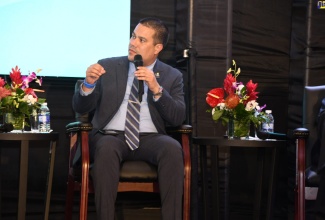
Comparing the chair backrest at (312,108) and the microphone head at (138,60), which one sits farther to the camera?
the chair backrest at (312,108)

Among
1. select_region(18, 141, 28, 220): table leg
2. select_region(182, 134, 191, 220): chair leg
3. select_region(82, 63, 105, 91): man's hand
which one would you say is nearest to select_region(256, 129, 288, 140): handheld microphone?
select_region(182, 134, 191, 220): chair leg

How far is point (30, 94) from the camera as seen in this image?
11.9ft

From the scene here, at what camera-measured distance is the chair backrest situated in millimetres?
3789

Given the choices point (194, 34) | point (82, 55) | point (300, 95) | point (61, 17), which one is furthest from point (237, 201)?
point (61, 17)

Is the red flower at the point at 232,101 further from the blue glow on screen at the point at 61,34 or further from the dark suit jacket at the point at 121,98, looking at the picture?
the blue glow on screen at the point at 61,34

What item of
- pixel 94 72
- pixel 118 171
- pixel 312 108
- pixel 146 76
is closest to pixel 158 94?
pixel 146 76

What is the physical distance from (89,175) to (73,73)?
1093mm

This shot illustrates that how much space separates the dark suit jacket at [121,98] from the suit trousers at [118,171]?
173 millimetres

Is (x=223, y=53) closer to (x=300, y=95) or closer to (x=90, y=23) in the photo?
(x=300, y=95)

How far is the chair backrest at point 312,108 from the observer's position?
3.79m

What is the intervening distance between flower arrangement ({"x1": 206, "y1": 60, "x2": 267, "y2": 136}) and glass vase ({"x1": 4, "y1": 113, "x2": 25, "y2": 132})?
1.13 metres

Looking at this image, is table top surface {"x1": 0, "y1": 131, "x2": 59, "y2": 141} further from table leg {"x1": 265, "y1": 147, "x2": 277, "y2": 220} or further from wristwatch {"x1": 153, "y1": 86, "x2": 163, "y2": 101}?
table leg {"x1": 265, "y1": 147, "x2": 277, "y2": 220}

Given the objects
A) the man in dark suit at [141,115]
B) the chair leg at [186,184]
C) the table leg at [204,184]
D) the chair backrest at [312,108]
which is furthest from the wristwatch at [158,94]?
the chair backrest at [312,108]

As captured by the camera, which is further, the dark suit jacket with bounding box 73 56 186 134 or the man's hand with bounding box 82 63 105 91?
the dark suit jacket with bounding box 73 56 186 134
